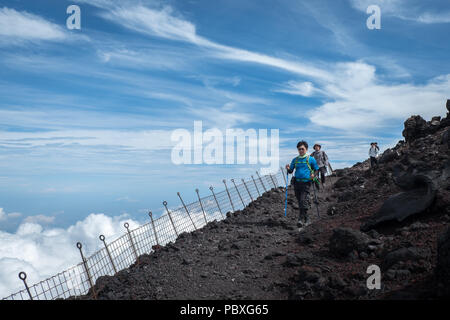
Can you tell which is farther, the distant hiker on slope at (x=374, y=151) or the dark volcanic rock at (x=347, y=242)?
the distant hiker on slope at (x=374, y=151)

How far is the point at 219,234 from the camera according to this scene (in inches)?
486

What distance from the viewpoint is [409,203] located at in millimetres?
9562

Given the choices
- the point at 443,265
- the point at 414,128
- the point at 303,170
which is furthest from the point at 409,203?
the point at 414,128

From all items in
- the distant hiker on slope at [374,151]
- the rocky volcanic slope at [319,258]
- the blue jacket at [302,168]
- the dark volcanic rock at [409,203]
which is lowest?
the rocky volcanic slope at [319,258]

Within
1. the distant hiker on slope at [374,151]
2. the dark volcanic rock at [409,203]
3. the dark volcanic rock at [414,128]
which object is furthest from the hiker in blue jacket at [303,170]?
the dark volcanic rock at [414,128]

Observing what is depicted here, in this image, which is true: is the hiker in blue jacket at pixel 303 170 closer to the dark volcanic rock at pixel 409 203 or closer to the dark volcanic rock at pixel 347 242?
the dark volcanic rock at pixel 409 203

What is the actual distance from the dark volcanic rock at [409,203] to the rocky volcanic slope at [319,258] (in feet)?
0.08

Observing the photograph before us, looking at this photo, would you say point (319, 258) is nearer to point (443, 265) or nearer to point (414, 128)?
point (443, 265)

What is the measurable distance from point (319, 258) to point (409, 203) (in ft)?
9.76

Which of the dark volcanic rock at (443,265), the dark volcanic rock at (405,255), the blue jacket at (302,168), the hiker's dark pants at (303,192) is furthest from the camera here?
the hiker's dark pants at (303,192)

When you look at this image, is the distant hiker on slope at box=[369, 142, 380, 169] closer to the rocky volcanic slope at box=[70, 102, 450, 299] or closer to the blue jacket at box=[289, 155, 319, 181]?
the rocky volcanic slope at box=[70, 102, 450, 299]

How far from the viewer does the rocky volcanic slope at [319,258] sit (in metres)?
6.59

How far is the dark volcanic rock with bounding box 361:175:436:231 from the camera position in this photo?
9.26 meters
